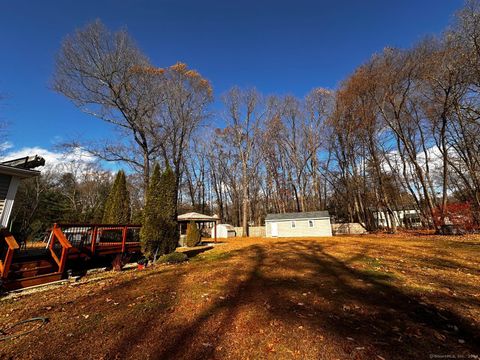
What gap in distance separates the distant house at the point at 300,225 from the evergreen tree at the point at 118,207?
14567 millimetres

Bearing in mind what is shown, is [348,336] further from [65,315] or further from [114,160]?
[114,160]

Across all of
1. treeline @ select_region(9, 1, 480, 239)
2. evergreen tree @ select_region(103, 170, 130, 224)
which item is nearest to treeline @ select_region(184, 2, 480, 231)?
treeline @ select_region(9, 1, 480, 239)

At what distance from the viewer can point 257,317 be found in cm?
342

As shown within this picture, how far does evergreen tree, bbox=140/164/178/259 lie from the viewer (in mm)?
8641

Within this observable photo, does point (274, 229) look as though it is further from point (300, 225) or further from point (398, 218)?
point (398, 218)

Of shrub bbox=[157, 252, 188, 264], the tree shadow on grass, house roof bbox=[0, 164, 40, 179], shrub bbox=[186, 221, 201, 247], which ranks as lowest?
the tree shadow on grass

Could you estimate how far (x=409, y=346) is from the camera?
2.63 meters

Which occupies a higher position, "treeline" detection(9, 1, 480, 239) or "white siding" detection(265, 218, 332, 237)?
"treeline" detection(9, 1, 480, 239)

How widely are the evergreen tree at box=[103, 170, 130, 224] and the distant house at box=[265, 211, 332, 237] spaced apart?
14.6 meters

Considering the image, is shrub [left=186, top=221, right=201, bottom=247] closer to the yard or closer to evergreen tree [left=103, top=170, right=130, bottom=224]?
evergreen tree [left=103, top=170, right=130, bottom=224]

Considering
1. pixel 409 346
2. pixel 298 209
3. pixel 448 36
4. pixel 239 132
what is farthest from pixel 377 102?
pixel 409 346

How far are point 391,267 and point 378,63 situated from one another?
1800cm

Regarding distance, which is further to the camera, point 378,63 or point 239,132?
point 239,132

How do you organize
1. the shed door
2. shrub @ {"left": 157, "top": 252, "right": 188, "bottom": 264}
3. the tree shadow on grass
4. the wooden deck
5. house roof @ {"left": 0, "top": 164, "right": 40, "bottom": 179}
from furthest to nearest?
1. the shed door
2. shrub @ {"left": 157, "top": 252, "right": 188, "bottom": 264}
3. house roof @ {"left": 0, "top": 164, "right": 40, "bottom": 179}
4. the wooden deck
5. the tree shadow on grass
